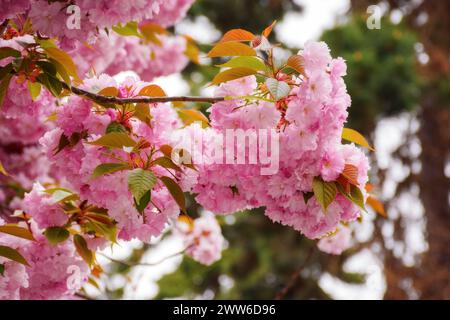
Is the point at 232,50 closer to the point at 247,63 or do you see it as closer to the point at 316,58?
the point at 247,63

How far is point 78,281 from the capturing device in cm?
182

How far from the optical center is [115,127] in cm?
144

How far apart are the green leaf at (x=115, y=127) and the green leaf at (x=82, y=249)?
17.7 inches

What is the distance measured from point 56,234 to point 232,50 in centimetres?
78

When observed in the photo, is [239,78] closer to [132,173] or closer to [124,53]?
[132,173]

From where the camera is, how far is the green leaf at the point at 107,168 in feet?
4.26

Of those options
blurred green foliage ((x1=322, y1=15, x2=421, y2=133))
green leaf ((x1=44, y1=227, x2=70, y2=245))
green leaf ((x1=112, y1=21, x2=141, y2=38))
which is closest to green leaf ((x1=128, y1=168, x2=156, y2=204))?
green leaf ((x1=44, y1=227, x2=70, y2=245))

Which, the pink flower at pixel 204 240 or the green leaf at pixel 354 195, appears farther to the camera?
the pink flower at pixel 204 240

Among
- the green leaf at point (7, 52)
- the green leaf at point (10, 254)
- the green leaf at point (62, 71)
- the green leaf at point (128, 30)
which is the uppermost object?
the green leaf at point (128, 30)

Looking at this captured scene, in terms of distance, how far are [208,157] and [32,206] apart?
674 mm

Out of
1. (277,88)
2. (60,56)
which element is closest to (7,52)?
(60,56)

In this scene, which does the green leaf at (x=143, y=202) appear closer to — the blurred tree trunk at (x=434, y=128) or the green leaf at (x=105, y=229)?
the green leaf at (x=105, y=229)

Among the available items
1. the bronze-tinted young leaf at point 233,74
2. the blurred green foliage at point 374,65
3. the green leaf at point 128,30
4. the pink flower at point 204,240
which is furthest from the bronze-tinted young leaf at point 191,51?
the blurred green foliage at point 374,65

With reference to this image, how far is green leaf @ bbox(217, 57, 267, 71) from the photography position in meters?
1.32
